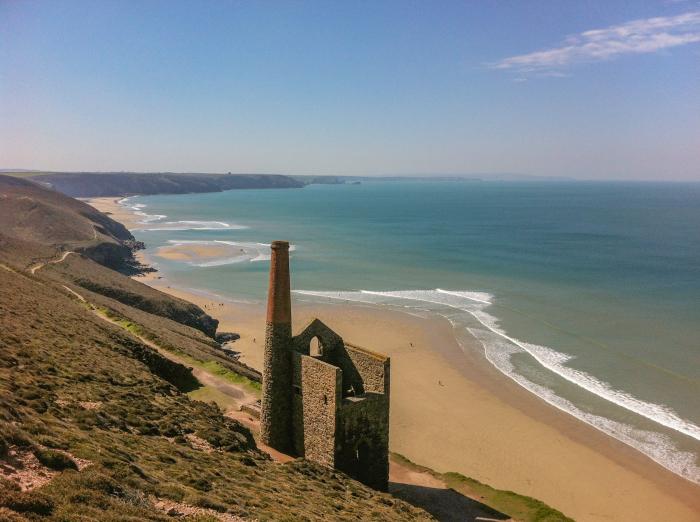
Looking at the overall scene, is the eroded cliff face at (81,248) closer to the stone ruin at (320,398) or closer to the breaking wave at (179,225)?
the breaking wave at (179,225)

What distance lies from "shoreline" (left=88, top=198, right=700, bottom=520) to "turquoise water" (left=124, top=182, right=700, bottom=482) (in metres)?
1.54

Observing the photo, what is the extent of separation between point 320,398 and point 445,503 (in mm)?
6847

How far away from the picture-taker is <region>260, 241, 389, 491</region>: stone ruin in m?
18.2

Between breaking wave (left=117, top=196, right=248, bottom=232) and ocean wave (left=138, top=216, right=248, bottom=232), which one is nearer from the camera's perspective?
ocean wave (left=138, top=216, right=248, bottom=232)

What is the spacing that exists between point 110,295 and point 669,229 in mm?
119463

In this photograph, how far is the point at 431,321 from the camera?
4828cm

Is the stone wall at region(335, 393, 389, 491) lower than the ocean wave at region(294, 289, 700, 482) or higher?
higher

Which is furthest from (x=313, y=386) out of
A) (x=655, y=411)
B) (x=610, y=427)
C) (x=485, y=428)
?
(x=655, y=411)

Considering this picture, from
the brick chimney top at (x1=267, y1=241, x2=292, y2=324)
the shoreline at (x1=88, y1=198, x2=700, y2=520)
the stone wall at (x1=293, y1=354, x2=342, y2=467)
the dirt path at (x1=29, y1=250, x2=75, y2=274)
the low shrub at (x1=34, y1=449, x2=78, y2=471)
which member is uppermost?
the brick chimney top at (x1=267, y1=241, x2=292, y2=324)

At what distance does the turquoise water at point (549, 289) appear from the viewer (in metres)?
32.2

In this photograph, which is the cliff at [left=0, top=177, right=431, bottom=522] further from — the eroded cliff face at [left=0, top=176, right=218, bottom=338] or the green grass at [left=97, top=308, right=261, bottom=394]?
the eroded cliff face at [left=0, top=176, right=218, bottom=338]

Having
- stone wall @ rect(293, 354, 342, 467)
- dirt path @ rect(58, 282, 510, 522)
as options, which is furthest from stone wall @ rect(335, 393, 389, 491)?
dirt path @ rect(58, 282, 510, 522)

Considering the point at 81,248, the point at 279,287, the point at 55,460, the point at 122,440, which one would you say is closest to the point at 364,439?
the point at 279,287

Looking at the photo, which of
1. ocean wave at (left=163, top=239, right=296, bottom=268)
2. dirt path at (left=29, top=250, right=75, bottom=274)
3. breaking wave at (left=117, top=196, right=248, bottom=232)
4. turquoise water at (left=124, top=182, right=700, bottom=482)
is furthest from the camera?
breaking wave at (left=117, top=196, right=248, bottom=232)
